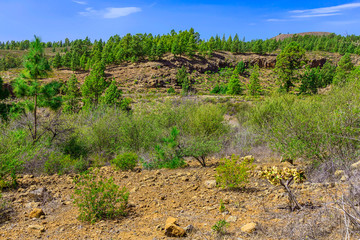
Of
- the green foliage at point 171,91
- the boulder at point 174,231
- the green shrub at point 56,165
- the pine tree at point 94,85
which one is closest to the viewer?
the boulder at point 174,231

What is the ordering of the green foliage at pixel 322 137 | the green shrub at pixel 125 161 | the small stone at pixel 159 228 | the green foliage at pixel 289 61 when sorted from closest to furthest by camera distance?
1. the small stone at pixel 159 228
2. the green foliage at pixel 322 137
3. the green shrub at pixel 125 161
4. the green foliage at pixel 289 61

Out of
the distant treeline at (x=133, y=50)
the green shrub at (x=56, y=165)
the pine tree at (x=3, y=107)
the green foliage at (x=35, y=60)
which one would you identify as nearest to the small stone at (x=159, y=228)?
the green shrub at (x=56, y=165)

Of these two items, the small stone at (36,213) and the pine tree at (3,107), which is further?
the pine tree at (3,107)

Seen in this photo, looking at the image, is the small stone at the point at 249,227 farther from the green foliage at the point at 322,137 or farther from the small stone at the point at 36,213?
the small stone at the point at 36,213

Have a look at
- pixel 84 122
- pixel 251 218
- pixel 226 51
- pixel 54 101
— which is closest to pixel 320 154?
pixel 251 218

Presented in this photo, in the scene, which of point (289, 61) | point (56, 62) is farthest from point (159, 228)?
point (56, 62)

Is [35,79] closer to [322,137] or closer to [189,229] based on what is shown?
[189,229]

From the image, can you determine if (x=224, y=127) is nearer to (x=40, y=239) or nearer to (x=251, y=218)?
(x=251, y=218)

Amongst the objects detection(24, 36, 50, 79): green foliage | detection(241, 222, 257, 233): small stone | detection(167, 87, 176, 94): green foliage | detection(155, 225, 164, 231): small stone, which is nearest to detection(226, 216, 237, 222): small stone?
detection(241, 222, 257, 233): small stone

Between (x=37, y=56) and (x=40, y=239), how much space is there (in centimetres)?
960

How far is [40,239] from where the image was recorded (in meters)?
3.64

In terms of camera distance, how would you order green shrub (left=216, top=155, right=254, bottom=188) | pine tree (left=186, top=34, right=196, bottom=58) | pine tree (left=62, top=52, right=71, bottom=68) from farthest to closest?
1. pine tree (left=186, top=34, right=196, bottom=58)
2. pine tree (left=62, top=52, right=71, bottom=68)
3. green shrub (left=216, top=155, right=254, bottom=188)

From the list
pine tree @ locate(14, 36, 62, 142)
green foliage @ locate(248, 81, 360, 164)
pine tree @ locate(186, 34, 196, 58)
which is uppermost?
pine tree @ locate(186, 34, 196, 58)

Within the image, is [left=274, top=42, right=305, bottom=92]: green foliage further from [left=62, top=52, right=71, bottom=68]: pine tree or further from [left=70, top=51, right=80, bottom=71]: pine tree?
[left=62, top=52, right=71, bottom=68]: pine tree
